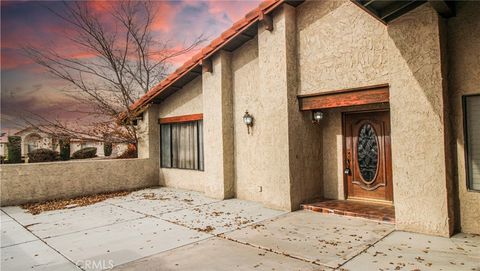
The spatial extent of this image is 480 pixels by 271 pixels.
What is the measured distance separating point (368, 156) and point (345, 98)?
1861 mm

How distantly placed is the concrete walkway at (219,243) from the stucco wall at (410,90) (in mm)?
587

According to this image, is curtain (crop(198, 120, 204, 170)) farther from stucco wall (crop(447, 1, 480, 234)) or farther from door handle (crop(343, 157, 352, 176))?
stucco wall (crop(447, 1, 480, 234))

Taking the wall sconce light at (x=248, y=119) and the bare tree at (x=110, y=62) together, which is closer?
the wall sconce light at (x=248, y=119)

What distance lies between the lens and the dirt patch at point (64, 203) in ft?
27.6

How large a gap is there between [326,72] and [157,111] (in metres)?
7.75

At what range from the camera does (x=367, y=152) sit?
7527mm

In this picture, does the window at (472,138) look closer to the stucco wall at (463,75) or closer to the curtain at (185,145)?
the stucco wall at (463,75)

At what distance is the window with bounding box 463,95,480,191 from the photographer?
5.23m

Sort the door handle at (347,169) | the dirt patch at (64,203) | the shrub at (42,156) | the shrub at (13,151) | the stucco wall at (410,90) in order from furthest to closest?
the shrub at (13,151), the shrub at (42,156), the dirt patch at (64,203), the door handle at (347,169), the stucco wall at (410,90)

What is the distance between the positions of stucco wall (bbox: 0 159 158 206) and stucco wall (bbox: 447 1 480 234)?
406 inches

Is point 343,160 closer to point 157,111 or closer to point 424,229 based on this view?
point 424,229

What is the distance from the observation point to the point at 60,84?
619 inches

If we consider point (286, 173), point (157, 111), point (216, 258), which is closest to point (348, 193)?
point (286, 173)

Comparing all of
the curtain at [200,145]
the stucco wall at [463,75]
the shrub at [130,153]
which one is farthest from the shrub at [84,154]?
the stucco wall at [463,75]
